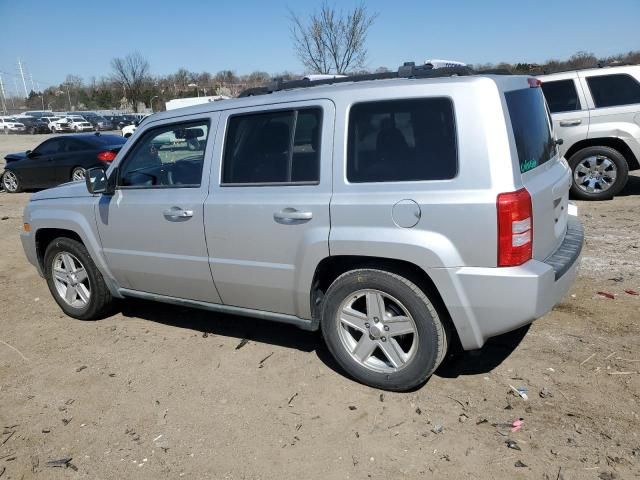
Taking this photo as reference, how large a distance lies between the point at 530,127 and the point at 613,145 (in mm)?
5938

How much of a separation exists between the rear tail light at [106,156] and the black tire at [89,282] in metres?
7.91

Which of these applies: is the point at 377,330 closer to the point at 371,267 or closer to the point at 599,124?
the point at 371,267

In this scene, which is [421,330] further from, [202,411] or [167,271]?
[167,271]

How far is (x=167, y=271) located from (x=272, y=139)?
1.35 metres

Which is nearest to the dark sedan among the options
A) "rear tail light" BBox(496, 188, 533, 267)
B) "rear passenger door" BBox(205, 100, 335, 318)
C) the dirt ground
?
the dirt ground

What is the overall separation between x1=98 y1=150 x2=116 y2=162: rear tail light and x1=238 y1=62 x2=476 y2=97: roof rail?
9.31m

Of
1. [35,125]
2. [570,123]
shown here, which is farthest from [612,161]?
[35,125]

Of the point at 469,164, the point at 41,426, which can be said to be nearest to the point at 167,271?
the point at 41,426

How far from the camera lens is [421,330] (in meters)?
3.15

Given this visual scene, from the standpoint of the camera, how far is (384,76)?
11.8 ft

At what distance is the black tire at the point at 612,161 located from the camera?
8.05m

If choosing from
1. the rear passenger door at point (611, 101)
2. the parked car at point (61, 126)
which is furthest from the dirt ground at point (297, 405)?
the parked car at point (61, 126)

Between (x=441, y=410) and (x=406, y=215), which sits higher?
(x=406, y=215)

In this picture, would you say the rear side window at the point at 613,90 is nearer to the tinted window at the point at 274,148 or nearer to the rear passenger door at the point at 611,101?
the rear passenger door at the point at 611,101
